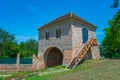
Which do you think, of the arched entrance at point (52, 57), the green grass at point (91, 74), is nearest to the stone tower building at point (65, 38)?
the arched entrance at point (52, 57)

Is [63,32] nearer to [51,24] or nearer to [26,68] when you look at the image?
[51,24]

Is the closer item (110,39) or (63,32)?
(63,32)

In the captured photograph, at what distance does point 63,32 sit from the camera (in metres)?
27.0

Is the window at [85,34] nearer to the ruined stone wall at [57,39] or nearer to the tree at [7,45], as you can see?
the ruined stone wall at [57,39]

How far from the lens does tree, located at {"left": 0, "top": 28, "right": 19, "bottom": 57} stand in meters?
54.7

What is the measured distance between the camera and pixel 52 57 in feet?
107

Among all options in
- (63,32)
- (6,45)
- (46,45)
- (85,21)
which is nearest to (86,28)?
(85,21)

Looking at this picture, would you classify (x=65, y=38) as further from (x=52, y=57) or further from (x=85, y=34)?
(x=52, y=57)

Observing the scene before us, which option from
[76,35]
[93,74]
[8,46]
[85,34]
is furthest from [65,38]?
[8,46]

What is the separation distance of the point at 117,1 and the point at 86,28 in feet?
33.9

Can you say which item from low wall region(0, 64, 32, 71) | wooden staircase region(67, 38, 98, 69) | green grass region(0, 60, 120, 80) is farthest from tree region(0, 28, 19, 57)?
green grass region(0, 60, 120, 80)

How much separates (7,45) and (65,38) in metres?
34.0

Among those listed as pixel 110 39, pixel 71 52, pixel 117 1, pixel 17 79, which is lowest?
pixel 17 79

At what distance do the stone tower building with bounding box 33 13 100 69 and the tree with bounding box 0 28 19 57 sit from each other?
25687 mm
